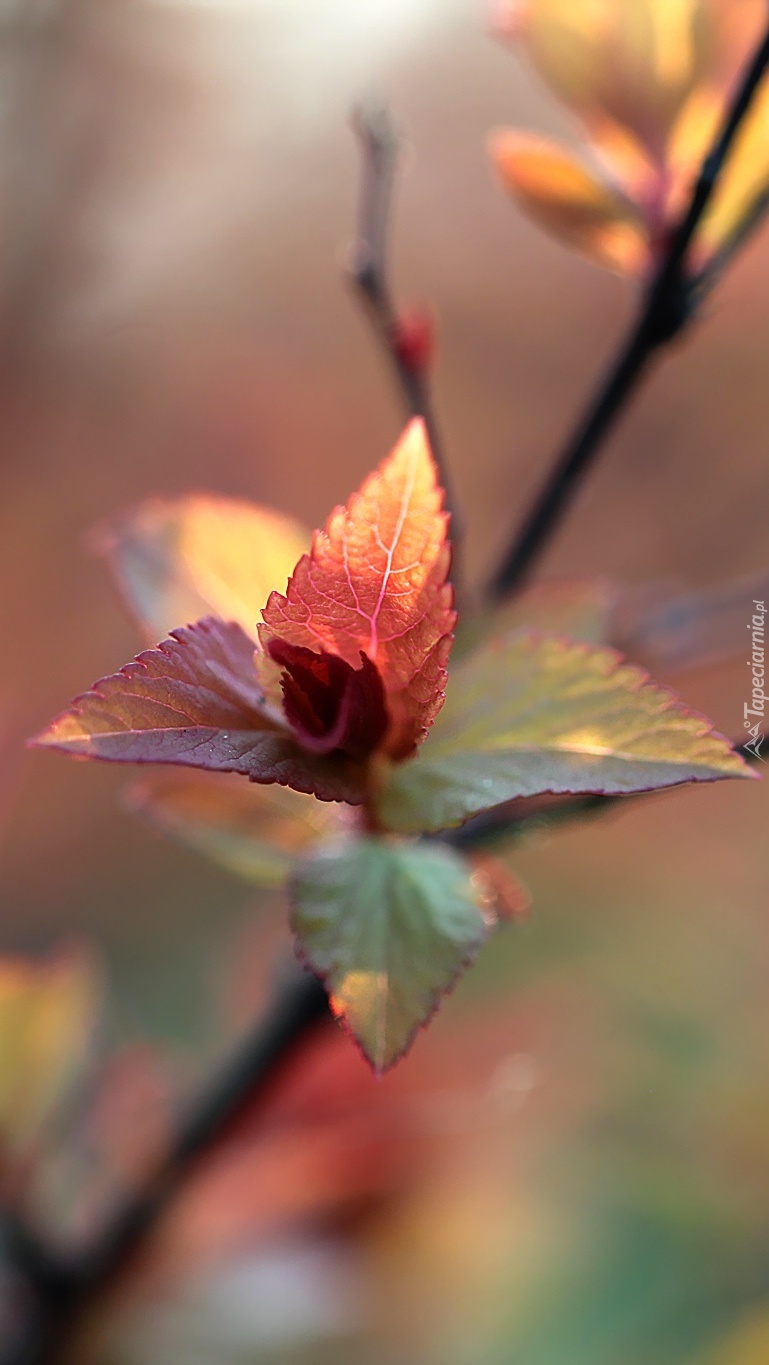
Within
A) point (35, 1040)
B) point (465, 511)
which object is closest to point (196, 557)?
point (35, 1040)

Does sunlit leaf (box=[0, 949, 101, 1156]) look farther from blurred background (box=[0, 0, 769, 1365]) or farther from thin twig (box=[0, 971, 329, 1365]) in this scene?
blurred background (box=[0, 0, 769, 1365])

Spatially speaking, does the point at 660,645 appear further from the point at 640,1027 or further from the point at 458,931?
the point at 640,1027

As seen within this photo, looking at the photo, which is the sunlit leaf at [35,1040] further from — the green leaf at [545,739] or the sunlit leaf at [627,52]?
the sunlit leaf at [627,52]

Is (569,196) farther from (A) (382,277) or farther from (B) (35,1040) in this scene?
(B) (35,1040)

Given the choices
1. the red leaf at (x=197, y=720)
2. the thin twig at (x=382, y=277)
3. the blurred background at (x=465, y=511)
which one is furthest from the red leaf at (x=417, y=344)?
the blurred background at (x=465, y=511)

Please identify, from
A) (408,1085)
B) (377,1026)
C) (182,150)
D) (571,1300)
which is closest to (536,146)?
(377,1026)
